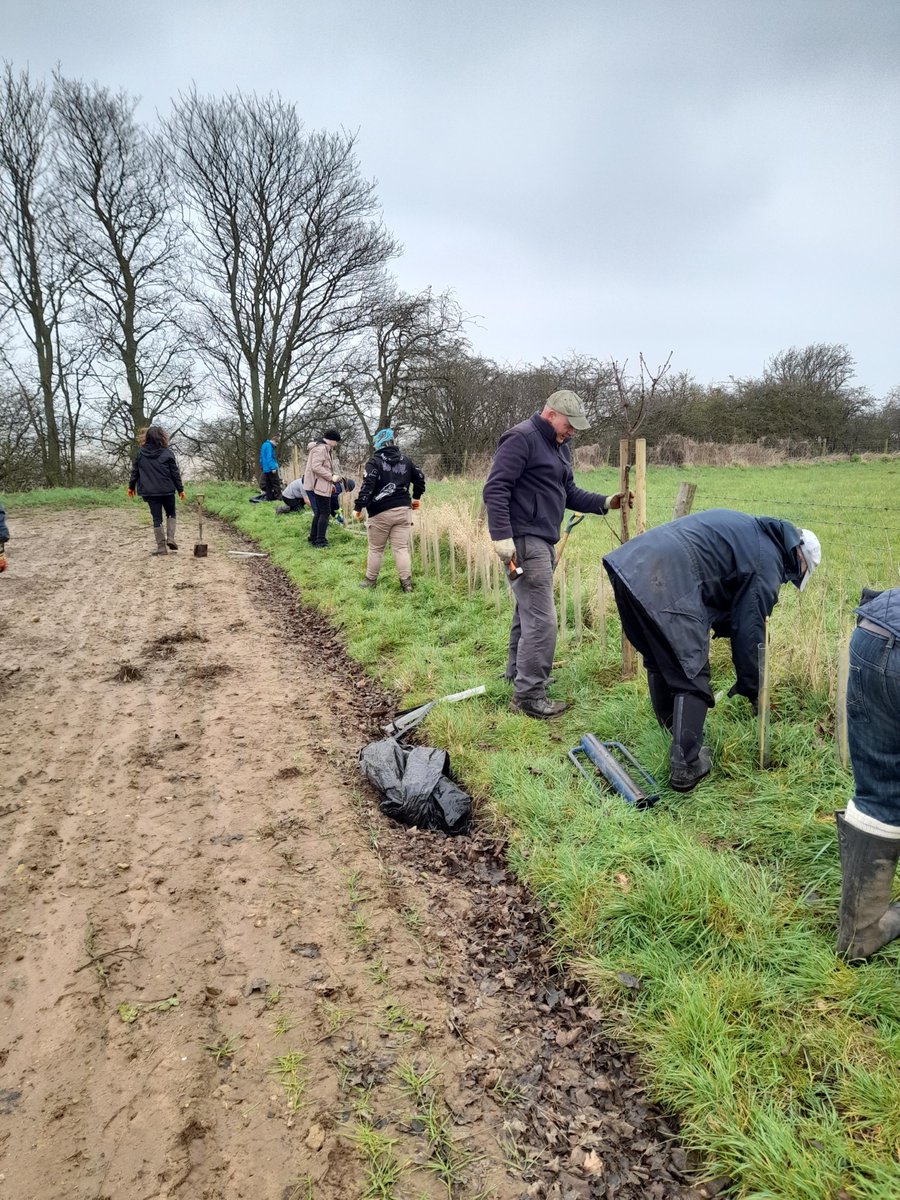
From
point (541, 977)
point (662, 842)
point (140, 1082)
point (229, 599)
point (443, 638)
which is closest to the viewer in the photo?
point (140, 1082)

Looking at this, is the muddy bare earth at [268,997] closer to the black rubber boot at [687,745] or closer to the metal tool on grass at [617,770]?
the metal tool on grass at [617,770]

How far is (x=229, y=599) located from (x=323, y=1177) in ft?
22.1

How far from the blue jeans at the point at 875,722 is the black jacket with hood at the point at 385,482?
5.74 metres

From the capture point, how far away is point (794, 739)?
3.47 meters

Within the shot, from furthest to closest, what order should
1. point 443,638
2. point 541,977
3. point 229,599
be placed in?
point 229,599
point 443,638
point 541,977

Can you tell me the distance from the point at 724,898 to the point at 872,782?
2.65 feet

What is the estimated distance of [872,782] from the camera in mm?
2049

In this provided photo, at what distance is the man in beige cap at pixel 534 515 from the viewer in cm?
422

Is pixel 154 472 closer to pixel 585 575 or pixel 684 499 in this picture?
pixel 585 575

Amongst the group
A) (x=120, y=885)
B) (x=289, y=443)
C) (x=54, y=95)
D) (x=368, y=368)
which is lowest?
(x=120, y=885)

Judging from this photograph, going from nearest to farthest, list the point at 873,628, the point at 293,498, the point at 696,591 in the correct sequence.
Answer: the point at 873,628, the point at 696,591, the point at 293,498

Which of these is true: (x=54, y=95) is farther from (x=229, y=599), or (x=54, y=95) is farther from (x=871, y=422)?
(x=871, y=422)

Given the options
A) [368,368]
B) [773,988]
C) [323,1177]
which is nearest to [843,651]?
[773,988]

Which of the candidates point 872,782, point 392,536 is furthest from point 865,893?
point 392,536
